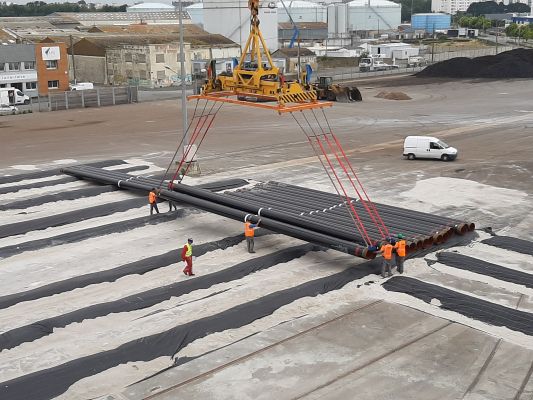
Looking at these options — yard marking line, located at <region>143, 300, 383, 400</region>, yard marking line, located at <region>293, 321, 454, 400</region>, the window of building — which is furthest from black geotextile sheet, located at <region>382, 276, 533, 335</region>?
the window of building

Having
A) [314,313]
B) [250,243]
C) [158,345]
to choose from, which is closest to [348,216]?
[250,243]

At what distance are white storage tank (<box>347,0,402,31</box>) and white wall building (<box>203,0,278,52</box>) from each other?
68053 millimetres

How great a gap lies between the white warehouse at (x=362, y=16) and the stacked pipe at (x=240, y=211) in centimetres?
13576

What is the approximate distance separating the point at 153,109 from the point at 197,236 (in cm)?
3644

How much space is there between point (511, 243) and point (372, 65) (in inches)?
2888

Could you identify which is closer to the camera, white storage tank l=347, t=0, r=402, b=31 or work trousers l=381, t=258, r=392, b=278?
work trousers l=381, t=258, r=392, b=278

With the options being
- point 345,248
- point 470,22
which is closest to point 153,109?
point 345,248

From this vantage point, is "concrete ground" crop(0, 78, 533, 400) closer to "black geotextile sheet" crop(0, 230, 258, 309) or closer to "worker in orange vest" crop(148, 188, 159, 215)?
"black geotextile sheet" crop(0, 230, 258, 309)

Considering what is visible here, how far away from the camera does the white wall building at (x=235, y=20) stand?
93438 mm

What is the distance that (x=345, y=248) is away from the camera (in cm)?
1719

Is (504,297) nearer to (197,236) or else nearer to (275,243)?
(275,243)

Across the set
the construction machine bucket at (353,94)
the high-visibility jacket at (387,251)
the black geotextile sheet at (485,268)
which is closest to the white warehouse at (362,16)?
the construction machine bucket at (353,94)

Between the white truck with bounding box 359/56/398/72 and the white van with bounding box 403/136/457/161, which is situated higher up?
the white truck with bounding box 359/56/398/72

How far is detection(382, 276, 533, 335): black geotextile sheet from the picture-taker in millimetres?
14367
